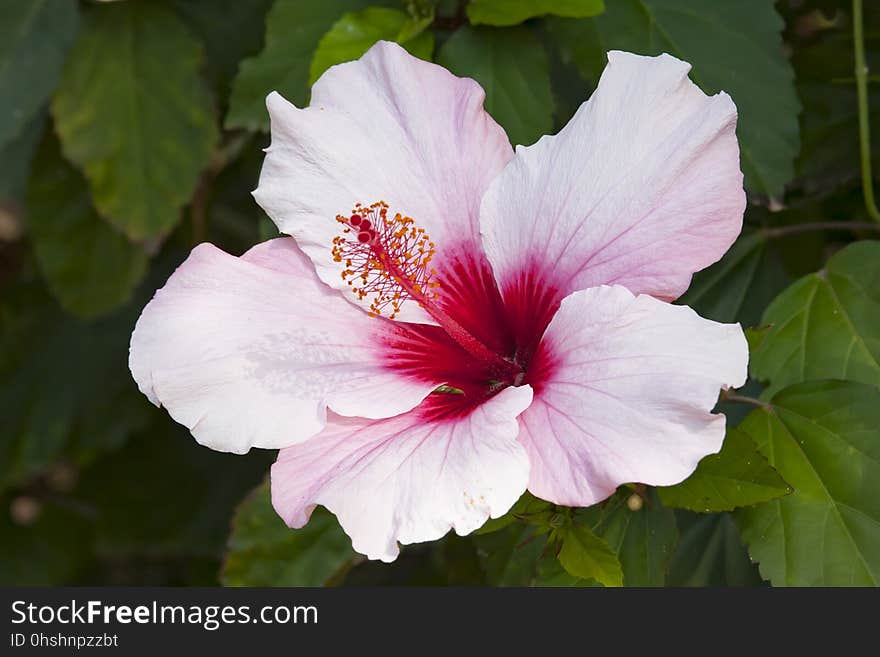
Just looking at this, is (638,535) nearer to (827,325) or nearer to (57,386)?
(827,325)

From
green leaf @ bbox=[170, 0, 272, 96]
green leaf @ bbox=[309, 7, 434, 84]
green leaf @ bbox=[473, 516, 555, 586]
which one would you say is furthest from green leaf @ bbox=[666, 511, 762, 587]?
green leaf @ bbox=[170, 0, 272, 96]

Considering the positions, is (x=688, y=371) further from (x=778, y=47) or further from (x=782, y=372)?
(x=778, y=47)

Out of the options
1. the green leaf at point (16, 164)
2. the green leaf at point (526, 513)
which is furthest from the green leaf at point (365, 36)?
the green leaf at point (16, 164)

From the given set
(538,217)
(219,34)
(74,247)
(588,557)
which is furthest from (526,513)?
(74,247)

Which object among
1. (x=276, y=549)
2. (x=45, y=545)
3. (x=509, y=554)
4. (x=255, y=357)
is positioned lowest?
(x=45, y=545)

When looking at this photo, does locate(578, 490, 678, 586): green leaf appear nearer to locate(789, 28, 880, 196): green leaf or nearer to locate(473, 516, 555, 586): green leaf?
locate(473, 516, 555, 586): green leaf
